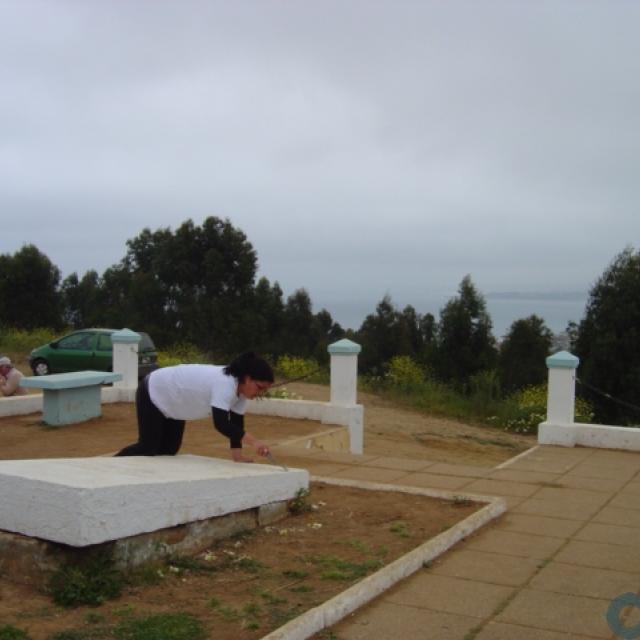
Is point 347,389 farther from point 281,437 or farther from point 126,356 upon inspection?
point 126,356

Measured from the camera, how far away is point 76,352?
21.9 m

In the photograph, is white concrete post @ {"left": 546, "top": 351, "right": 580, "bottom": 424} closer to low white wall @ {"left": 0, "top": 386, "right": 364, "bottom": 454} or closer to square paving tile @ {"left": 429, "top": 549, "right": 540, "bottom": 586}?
low white wall @ {"left": 0, "top": 386, "right": 364, "bottom": 454}

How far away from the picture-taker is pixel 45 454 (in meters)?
→ 9.84

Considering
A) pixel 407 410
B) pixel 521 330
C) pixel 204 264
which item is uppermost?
pixel 204 264

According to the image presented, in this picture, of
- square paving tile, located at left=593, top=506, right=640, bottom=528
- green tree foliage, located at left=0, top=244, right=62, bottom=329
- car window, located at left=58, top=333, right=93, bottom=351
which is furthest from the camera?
green tree foliage, located at left=0, top=244, right=62, bottom=329

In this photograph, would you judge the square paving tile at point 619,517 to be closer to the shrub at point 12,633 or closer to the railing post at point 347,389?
the shrub at point 12,633

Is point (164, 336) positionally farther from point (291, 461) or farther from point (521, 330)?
point (291, 461)

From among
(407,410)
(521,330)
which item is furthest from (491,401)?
(521,330)

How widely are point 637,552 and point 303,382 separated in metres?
18.8

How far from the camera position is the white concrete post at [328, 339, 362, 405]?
12.6m

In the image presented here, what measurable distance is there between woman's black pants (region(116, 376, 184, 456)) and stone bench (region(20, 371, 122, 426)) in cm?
571

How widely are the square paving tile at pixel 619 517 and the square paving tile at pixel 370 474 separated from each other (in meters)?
2.13

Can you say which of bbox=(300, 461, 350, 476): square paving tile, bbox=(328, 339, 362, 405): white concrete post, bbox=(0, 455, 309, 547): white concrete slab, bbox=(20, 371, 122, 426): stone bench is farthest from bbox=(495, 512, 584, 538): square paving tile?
bbox=(20, 371, 122, 426): stone bench

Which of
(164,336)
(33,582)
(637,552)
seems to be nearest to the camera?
(33,582)
